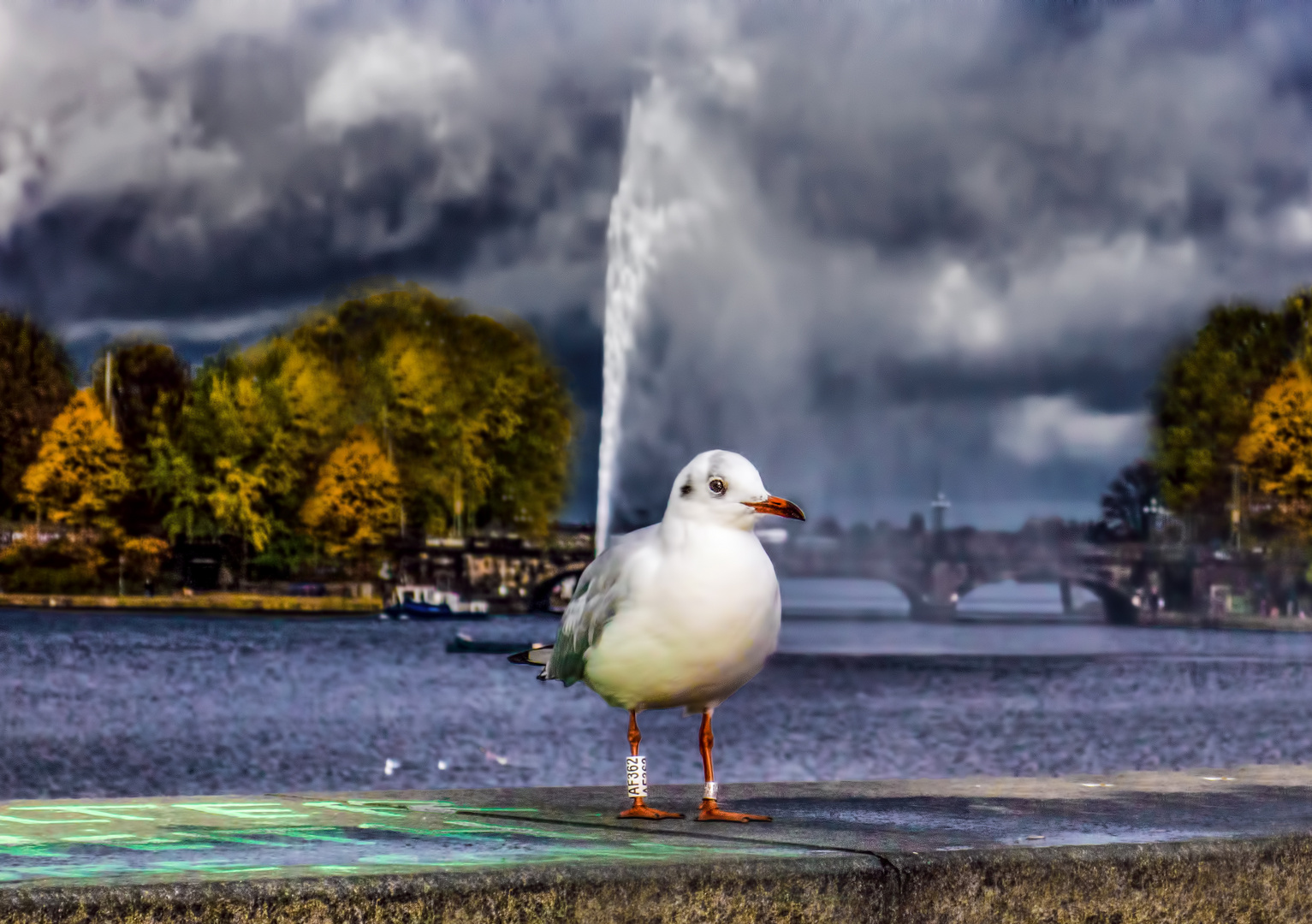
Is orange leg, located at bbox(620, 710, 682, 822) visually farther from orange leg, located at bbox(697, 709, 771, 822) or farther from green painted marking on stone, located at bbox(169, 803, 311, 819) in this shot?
green painted marking on stone, located at bbox(169, 803, 311, 819)

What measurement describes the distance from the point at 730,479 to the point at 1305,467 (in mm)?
48722

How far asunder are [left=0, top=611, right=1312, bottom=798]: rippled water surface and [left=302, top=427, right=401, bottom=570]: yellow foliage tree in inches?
130

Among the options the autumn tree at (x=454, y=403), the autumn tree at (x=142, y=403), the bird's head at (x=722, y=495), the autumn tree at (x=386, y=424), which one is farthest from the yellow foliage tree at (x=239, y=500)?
the bird's head at (x=722, y=495)

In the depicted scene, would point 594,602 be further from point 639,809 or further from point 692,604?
point 639,809

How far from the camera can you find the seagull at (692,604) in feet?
10.7

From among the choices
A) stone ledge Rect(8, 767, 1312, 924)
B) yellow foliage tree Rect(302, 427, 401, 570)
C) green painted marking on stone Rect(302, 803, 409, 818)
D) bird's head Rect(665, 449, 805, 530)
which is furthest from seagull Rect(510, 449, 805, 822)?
yellow foliage tree Rect(302, 427, 401, 570)

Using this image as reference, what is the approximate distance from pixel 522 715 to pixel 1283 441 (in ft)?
89.2

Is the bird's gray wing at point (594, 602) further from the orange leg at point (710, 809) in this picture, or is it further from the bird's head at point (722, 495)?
the orange leg at point (710, 809)

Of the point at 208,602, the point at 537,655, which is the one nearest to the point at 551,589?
the point at 208,602

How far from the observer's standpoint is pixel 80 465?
165ft

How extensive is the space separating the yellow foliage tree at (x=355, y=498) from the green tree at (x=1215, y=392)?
23.5 meters

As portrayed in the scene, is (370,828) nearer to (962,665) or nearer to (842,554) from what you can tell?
(962,665)

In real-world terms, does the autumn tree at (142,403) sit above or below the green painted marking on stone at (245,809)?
above

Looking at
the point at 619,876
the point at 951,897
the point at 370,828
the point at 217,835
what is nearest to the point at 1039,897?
the point at 951,897
